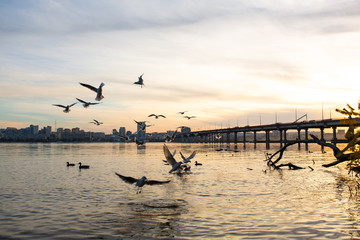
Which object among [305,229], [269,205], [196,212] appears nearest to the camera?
[305,229]

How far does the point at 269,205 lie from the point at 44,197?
1397 cm

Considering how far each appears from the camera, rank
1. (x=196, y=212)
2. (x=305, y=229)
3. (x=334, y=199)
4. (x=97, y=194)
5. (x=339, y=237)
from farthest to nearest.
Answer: (x=97, y=194) → (x=334, y=199) → (x=196, y=212) → (x=305, y=229) → (x=339, y=237)

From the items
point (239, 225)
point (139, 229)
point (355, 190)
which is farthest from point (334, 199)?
point (139, 229)

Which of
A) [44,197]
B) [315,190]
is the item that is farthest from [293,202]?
[44,197]

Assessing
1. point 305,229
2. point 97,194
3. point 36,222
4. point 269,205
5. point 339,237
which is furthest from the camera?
point 97,194

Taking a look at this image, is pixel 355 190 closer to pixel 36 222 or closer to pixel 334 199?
pixel 334 199

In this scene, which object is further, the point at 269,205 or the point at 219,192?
the point at 219,192

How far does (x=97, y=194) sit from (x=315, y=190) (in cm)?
1514

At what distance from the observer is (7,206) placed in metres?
18.9

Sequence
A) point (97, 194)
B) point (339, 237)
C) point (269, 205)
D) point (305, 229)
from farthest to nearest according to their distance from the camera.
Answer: point (97, 194) < point (269, 205) < point (305, 229) < point (339, 237)

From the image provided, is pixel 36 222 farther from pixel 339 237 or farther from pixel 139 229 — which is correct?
pixel 339 237

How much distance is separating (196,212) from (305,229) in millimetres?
5383

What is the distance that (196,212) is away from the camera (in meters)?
17.1

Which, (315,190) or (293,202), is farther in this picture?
(315,190)
